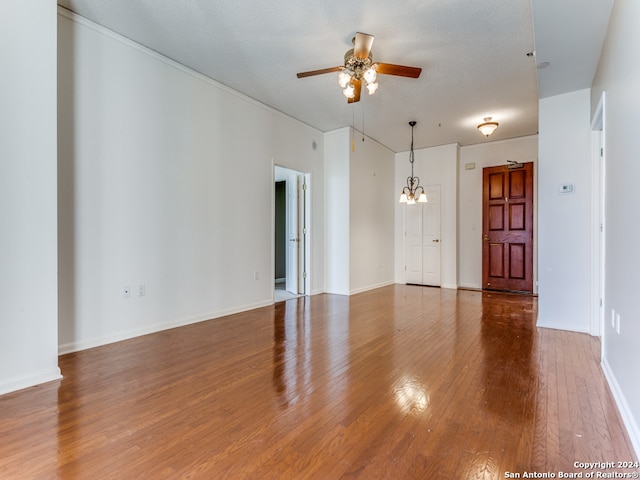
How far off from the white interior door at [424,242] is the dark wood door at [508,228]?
0.88m

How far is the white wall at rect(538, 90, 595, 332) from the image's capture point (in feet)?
11.4

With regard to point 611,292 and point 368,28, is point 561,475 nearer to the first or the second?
point 611,292

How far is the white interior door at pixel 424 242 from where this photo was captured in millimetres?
6836

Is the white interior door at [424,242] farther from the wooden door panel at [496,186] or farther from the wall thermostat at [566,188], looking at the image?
the wall thermostat at [566,188]

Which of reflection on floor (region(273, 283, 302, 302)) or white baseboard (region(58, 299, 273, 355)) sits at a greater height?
white baseboard (region(58, 299, 273, 355))

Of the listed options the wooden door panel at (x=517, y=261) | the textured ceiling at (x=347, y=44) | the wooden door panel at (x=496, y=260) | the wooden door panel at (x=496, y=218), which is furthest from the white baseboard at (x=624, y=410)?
the wooden door panel at (x=496, y=218)

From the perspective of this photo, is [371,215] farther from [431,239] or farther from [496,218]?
[496,218]

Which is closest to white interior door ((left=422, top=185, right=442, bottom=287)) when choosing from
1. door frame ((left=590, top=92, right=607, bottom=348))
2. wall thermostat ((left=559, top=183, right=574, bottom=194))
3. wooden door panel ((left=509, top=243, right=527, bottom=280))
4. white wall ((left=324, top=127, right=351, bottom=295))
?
wooden door panel ((left=509, top=243, right=527, bottom=280))

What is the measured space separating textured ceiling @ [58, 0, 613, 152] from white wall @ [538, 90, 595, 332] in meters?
0.40

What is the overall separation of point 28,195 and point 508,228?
6.84m

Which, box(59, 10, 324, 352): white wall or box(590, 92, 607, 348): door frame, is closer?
box(59, 10, 324, 352): white wall

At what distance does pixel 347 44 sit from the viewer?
3.21m

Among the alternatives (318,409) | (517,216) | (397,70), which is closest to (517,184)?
(517,216)

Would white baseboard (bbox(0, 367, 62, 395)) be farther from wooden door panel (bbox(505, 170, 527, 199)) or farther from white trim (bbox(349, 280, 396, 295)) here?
wooden door panel (bbox(505, 170, 527, 199))
